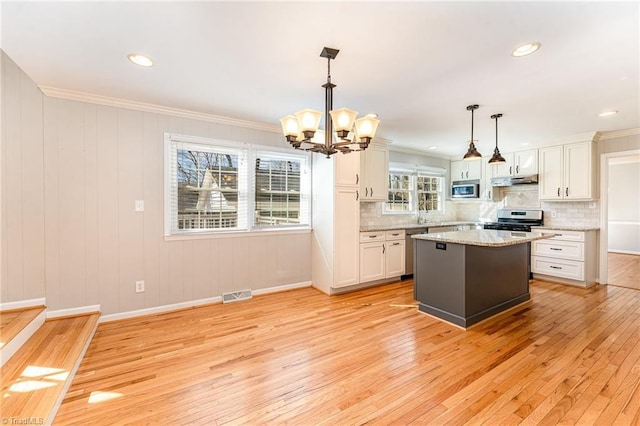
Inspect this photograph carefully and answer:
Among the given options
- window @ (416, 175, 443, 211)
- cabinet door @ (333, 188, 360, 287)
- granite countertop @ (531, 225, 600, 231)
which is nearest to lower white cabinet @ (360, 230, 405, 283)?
cabinet door @ (333, 188, 360, 287)

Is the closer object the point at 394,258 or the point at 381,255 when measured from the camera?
the point at 381,255

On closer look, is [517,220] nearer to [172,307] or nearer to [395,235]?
[395,235]

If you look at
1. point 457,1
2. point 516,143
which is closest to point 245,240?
point 457,1

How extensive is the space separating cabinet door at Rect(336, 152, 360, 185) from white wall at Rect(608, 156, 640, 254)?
7.68m

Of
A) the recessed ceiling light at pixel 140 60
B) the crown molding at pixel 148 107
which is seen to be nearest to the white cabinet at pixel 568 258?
the crown molding at pixel 148 107

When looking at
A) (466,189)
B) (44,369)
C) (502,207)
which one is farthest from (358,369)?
(502,207)

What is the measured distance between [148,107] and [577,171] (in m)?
6.35

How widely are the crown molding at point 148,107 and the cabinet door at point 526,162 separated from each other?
178 inches

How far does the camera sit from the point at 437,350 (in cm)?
254

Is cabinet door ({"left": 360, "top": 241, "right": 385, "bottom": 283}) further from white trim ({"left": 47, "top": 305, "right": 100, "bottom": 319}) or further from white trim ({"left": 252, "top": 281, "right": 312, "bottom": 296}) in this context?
white trim ({"left": 47, "top": 305, "right": 100, "bottom": 319})

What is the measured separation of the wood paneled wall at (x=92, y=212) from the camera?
8.98 ft

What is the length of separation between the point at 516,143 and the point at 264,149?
453 centimetres

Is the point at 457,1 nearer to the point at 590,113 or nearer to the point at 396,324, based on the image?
the point at 396,324

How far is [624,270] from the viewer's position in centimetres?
558
